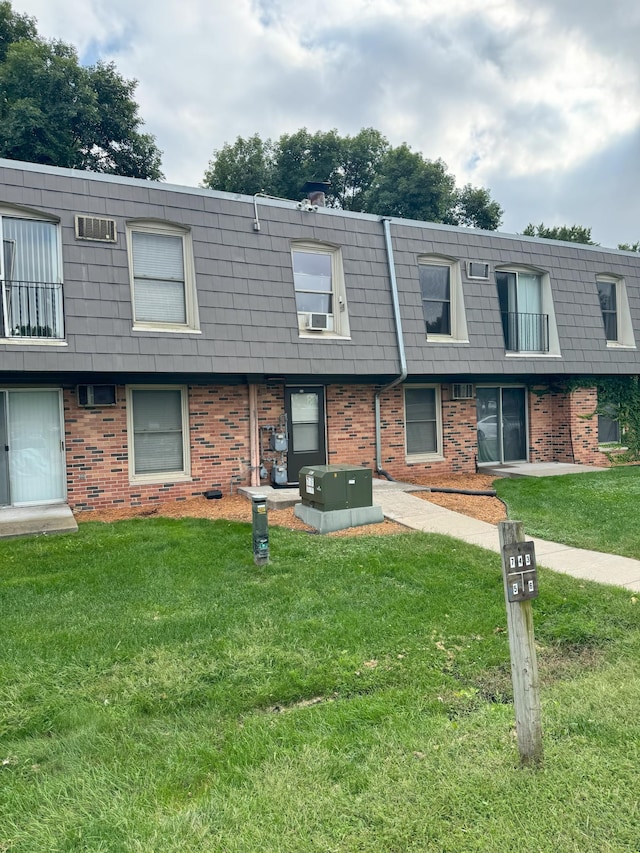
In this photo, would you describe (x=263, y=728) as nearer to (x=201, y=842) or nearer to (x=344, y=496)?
(x=201, y=842)

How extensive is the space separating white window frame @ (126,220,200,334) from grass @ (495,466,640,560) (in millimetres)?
6137

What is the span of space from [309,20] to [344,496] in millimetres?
11594

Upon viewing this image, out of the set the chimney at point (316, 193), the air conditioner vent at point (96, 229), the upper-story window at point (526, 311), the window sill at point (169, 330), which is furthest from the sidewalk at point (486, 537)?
the chimney at point (316, 193)

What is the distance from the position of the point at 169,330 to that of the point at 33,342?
204cm

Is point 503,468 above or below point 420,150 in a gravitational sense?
below

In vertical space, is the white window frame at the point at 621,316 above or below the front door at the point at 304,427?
above

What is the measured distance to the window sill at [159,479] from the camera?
9417mm

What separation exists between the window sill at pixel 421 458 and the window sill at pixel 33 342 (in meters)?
7.11

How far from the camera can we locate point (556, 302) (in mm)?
12961

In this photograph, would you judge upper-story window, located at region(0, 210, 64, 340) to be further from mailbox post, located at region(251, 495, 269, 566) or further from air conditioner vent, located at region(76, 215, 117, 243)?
mailbox post, located at region(251, 495, 269, 566)

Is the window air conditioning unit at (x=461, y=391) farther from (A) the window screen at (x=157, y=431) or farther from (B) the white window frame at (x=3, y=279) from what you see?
(B) the white window frame at (x=3, y=279)

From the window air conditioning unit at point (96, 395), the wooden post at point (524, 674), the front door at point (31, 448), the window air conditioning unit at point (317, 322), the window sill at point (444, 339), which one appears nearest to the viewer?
the wooden post at point (524, 674)

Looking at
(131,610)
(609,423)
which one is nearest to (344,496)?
(131,610)

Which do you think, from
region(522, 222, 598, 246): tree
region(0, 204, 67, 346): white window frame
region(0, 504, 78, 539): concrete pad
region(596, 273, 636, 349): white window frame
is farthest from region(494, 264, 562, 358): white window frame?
region(522, 222, 598, 246): tree
